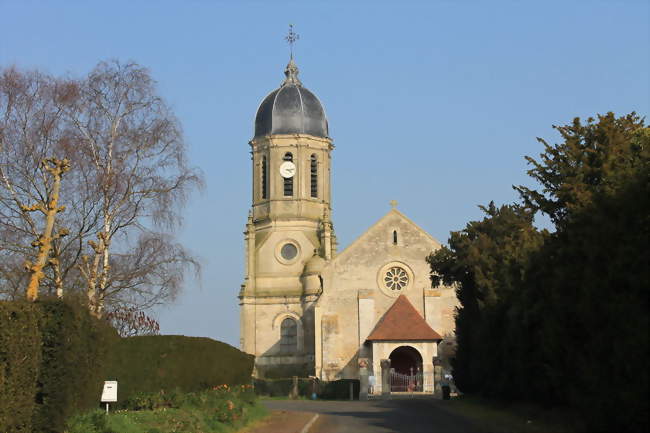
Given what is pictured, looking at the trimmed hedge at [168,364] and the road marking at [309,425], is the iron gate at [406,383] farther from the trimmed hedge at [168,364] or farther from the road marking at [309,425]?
→ the road marking at [309,425]

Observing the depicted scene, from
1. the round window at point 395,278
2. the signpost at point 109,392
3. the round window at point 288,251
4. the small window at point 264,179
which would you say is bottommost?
the signpost at point 109,392

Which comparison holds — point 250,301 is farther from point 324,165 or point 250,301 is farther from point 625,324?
point 625,324

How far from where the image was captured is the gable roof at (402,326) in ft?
182

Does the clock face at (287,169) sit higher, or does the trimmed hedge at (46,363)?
the clock face at (287,169)

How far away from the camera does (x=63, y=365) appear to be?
1798 cm

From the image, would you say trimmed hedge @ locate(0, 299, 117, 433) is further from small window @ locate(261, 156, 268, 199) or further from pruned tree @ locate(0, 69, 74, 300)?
small window @ locate(261, 156, 268, 199)

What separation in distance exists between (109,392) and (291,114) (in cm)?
4957

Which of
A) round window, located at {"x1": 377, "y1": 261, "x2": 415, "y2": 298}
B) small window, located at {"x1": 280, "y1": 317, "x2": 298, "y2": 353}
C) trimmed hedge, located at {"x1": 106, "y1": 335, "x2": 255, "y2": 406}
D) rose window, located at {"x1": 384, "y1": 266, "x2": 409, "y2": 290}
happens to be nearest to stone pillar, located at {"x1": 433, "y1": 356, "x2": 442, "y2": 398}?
round window, located at {"x1": 377, "y1": 261, "x2": 415, "y2": 298}

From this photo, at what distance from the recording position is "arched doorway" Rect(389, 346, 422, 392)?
5344 cm

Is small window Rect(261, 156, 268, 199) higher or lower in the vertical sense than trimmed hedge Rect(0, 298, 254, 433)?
higher

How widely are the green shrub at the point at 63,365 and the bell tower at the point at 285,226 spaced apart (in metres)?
44.9

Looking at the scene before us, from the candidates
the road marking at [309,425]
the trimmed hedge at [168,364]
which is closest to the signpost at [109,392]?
the trimmed hedge at [168,364]

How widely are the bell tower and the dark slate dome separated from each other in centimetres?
7

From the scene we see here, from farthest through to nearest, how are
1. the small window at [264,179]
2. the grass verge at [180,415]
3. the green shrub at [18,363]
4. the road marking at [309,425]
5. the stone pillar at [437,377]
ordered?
the small window at [264,179]
the stone pillar at [437,377]
the road marking at [309,425]
the grass verge at [180,415]
the green shrub at [18,363]
